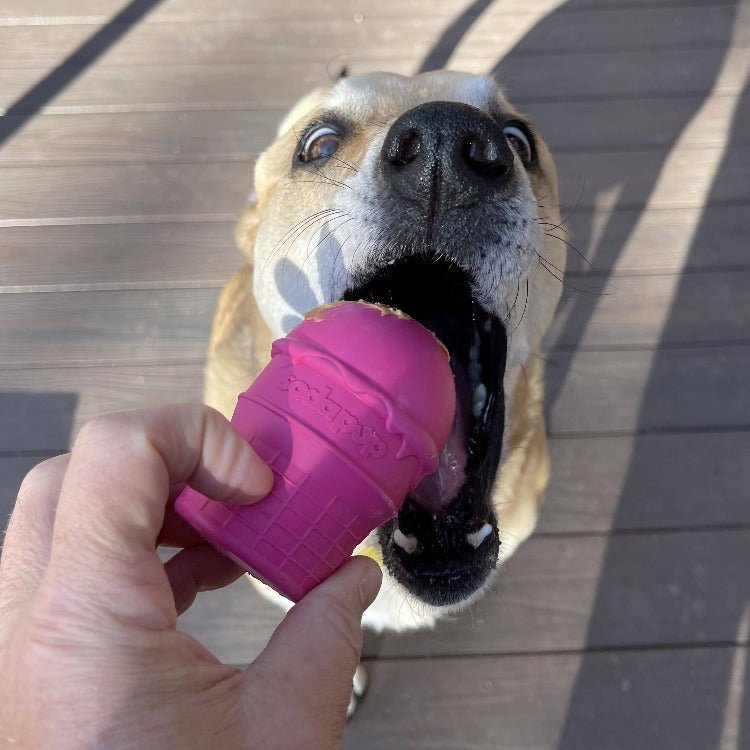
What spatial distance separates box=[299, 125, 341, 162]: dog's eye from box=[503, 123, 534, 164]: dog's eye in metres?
0.40

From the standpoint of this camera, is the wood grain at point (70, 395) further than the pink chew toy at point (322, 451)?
Yes

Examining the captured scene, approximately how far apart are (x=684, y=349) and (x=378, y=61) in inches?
71.6

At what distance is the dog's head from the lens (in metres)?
1.05

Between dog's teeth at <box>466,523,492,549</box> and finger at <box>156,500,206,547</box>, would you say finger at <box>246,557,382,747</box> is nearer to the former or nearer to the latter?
finger at <box>156,500,206,547</box>

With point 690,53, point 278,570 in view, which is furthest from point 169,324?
point 690,53

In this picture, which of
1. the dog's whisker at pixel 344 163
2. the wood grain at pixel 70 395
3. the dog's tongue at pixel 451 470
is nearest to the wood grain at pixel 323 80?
the wood grain at pixel 70 395

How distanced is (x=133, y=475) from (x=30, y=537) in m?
0.22

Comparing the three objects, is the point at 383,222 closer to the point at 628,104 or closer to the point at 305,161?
the point at 305,161

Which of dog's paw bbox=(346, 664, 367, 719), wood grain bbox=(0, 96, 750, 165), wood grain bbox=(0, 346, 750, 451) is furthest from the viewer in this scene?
wood grain bbox=(0, 96, 750, 165)

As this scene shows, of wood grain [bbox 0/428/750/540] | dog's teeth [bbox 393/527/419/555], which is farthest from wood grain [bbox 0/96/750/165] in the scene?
dog's teeth [bbox 393/527/419/555]

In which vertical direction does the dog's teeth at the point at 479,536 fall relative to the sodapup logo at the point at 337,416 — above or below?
below

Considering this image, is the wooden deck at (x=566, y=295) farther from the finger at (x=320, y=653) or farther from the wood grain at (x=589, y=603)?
the finger at (x=320, y=653)

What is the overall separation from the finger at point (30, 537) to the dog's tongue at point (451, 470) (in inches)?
27.7

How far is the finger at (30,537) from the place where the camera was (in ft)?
2.23
